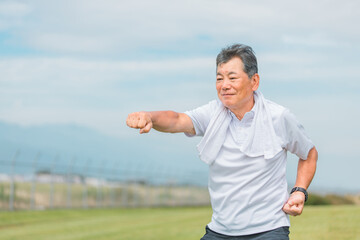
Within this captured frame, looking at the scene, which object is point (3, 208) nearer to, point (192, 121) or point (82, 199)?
point (82, 199)

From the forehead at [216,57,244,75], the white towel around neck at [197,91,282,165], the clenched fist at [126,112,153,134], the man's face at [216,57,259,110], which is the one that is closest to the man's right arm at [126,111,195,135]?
the clenched fist at [126,112,153,134]

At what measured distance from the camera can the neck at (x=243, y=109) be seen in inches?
213

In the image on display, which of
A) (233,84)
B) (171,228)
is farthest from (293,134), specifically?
(171,228)

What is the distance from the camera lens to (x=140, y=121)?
4707 millimetres

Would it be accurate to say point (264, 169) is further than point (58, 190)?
No

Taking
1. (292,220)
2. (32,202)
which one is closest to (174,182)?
(32,202)

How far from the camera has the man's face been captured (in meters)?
5.24

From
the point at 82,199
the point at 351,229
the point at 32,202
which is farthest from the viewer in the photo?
the point at 82,199

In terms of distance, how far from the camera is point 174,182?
6134 cm

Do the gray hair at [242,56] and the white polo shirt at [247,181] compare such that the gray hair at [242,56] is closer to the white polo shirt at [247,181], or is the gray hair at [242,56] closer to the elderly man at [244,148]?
the elderly man at [244,148]

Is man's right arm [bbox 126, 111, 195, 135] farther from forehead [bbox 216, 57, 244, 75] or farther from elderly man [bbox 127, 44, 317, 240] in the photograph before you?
forehead [bbox 216, 57, 244, 75]

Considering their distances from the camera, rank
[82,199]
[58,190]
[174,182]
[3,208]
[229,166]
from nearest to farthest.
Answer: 1. [229,166]
2. [3,208]
3. [58,190]
4. [82,199]
5. [174,182]

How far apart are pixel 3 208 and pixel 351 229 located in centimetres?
2765

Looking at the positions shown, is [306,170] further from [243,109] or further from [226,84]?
[226,84]
